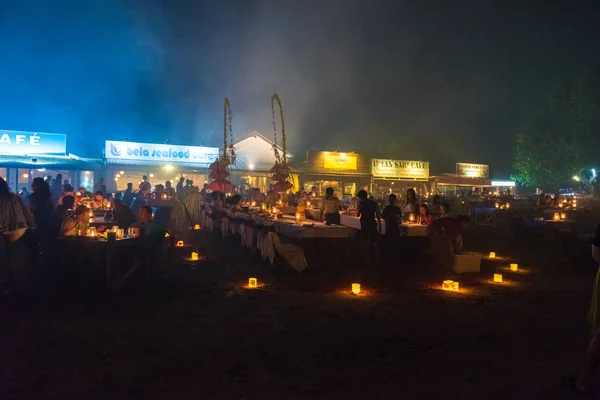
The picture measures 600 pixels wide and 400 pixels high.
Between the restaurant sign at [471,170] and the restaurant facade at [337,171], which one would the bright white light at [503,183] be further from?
the restaurant facade at [337,171]

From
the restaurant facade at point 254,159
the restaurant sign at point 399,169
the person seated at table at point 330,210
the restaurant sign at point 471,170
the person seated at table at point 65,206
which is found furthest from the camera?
the restaurant sign at point 471,170

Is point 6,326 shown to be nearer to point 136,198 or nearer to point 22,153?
point 136,198

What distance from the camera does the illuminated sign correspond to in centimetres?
2731

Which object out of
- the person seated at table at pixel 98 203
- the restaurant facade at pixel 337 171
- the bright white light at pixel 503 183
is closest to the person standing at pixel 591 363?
the person seated at table at pixel 98 203

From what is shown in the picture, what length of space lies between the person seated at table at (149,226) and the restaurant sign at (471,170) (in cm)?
3121

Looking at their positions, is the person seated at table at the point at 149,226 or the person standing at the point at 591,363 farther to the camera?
the person seated at table at the point at 149,226

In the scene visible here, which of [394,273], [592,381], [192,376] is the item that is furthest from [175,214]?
[592,381]

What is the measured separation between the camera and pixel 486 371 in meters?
4.06

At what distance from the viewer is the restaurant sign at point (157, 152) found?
23.4m

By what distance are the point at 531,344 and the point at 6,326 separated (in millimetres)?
6414

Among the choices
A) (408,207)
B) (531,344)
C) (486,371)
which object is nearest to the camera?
(486,371)

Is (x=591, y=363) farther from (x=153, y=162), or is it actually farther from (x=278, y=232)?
(x=153, y=162)

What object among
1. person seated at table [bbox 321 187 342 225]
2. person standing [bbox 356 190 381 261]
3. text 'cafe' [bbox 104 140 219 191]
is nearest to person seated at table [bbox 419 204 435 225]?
person standing [bbox 356 190 381 261]

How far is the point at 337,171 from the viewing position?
27484mm
